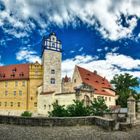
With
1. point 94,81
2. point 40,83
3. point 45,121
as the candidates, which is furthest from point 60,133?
point 94,81

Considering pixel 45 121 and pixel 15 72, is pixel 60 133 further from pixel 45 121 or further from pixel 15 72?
pixel 15 72

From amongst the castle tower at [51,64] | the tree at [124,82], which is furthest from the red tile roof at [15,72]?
the tree at [124,82]

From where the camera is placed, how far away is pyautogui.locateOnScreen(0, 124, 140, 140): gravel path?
9.70 metres

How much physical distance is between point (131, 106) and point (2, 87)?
3922 centimetres

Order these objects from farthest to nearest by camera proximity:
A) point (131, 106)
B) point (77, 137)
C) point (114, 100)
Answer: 1. point (114, 100)
2. point (131, 106)
3. point (77, 137)

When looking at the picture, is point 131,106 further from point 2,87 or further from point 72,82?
point 2,87

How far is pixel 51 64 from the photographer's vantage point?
4841 centimetres

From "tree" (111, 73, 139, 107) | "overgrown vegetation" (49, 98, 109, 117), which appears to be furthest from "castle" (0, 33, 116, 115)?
"overgrown vegetation" (49, 98, 109, 117)

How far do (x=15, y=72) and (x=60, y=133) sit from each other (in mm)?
43490

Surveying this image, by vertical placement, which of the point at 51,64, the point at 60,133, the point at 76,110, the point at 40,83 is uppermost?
the point at 51,64

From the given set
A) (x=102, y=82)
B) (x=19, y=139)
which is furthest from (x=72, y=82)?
(x=19, y=139)

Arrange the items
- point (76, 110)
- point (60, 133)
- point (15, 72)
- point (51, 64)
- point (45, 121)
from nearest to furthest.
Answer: point (60, 133) < point (45, 121) < point (76, 110) < point (51, 64) < point (15, 72)

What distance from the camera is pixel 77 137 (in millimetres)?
10297

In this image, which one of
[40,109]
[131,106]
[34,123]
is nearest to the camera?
[34,123]
